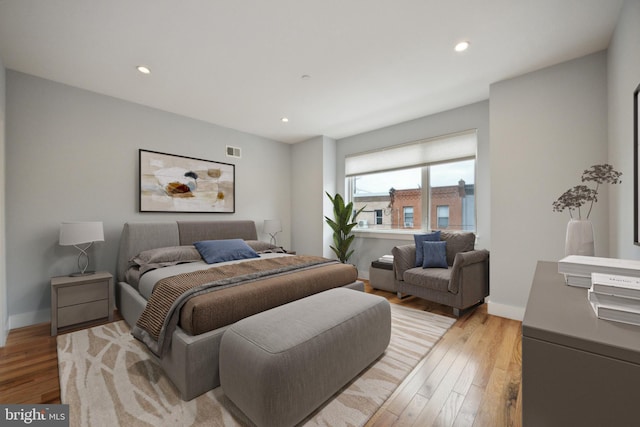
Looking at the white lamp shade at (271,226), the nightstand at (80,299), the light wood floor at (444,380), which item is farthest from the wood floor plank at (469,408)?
the white lamp shade at (271,226)

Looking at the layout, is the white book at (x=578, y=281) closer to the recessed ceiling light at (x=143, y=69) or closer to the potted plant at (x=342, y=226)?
the potted plant at (x=342, y=226)

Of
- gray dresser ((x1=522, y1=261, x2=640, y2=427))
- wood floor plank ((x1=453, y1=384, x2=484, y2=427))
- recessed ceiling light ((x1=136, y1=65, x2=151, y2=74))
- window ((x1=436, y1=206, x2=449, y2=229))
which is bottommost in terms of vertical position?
wood floor plank ((x1=453, y1=384, x2=484, y2=427))

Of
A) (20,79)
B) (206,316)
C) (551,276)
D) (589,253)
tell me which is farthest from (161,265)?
(589,253)

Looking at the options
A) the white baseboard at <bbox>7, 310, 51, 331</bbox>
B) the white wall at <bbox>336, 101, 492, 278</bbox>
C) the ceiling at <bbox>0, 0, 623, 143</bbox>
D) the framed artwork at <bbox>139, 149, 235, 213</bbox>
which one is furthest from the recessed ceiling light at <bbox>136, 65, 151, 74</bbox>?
the white wall at <bbox>336, 101, 492, 278</bbox>

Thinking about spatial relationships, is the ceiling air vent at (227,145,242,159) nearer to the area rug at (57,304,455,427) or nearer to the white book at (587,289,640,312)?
the area rug at (57,304,455,427)

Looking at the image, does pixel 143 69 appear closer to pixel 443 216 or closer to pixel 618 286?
pixel 618 286

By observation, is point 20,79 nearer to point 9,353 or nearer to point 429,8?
point 9,353

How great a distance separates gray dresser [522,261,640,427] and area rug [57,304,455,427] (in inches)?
46.8

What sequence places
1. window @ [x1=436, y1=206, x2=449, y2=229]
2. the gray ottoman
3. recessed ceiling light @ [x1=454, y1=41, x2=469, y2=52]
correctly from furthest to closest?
window @ [x1=436, y1=206, x2=449, y2=229] → recessed ceiling light @ [x1=454, y1=41, x2=469, y2=52] → the gray ottoman

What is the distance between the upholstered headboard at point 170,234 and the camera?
10.2 feet

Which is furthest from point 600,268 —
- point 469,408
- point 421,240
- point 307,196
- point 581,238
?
point 307,196

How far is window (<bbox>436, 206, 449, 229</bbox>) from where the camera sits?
3791mm

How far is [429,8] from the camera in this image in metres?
1.85

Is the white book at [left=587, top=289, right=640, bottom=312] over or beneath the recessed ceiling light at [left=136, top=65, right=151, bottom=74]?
beneath
